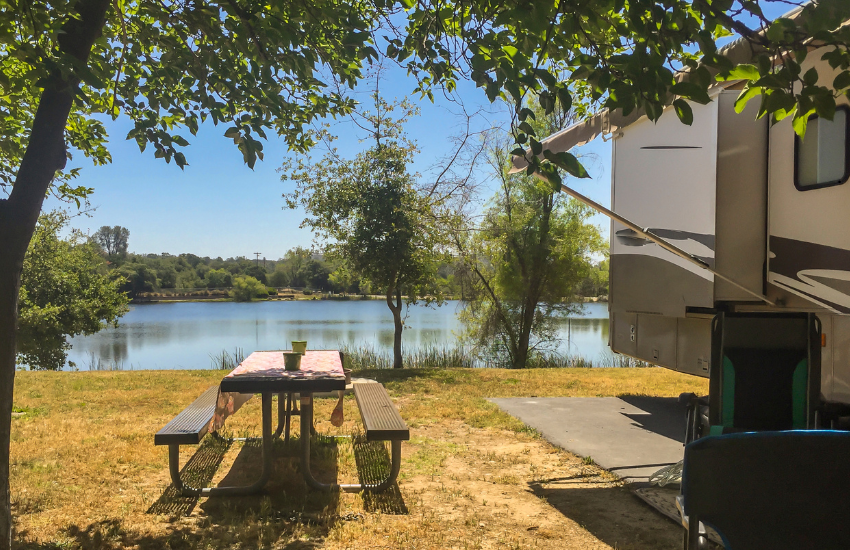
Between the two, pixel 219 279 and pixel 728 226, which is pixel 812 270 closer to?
pixel 728 226

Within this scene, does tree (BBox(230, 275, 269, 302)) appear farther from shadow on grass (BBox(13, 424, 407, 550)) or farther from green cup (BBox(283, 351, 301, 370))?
green cup (BBox(283, 351, 301, 370))

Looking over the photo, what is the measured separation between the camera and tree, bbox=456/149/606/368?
12.6m

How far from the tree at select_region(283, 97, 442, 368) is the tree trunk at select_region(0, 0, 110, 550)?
6.98 metres

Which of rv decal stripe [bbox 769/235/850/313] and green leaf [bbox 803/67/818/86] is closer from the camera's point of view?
green leaf [bbox 803/67/818/86]

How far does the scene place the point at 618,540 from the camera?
281 cm

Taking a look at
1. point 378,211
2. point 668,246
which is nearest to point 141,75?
point 668,246

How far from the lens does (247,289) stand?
40938 mm

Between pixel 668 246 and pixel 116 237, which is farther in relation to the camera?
pixel 116 237

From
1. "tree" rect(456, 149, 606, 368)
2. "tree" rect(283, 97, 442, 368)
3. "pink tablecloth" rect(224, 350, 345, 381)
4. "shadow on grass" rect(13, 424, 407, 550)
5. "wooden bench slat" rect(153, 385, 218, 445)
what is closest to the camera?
"shadow on grass" rect(13, 424, 407, 550)

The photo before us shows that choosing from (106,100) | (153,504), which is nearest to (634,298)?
(153,504)

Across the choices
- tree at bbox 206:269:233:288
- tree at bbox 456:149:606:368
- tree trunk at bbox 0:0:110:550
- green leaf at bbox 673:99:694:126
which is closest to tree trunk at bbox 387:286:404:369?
tree at bbox 456:149:606:368

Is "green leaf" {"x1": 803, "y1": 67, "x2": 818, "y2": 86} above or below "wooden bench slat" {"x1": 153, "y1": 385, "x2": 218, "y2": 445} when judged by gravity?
above

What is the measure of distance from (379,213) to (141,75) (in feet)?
20.2

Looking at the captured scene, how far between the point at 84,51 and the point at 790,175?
3847 mm
